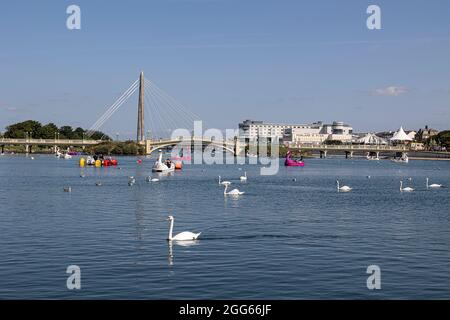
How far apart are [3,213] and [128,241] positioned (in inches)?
573

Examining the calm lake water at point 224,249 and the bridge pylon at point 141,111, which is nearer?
the calm lake water at point 224,249

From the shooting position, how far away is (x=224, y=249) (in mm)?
26516

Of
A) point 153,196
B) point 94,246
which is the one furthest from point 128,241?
point 153,196

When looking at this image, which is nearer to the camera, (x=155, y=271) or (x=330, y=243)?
(x=155, y=271)

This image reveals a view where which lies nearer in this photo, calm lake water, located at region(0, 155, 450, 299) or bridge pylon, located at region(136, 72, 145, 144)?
calm lake water, located at region(0, 155, 450, 299)

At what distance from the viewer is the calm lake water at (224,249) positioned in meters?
19.9

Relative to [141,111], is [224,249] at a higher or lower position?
lower

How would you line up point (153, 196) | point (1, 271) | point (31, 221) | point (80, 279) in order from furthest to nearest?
point (153, 196)
point (31, 221)
point (1, 271)
point (80, 279)

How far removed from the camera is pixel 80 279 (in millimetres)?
20625

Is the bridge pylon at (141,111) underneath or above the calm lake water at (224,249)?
above

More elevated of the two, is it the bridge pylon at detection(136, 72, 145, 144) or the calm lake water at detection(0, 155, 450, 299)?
the bridge pylon at detection(136, 72, 145, 144)

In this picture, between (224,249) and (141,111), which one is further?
(141,111)

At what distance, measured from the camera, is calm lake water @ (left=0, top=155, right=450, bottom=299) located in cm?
1989
